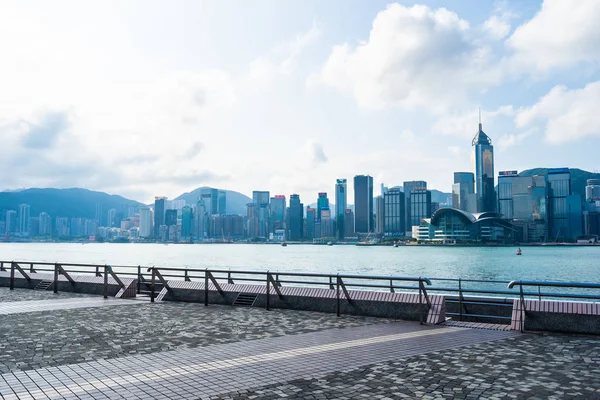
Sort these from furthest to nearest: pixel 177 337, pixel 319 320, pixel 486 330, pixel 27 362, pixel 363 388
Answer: pixel 319 320 < pixel 486 330 < pixel 177 337 < pixel 27 362 < pixel 363 388

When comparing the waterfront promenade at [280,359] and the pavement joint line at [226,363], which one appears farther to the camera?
the pavement joint line at [226,363]

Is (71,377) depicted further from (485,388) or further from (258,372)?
(485,388)

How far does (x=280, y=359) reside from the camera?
9875 millimetres

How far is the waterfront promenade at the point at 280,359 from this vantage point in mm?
7883

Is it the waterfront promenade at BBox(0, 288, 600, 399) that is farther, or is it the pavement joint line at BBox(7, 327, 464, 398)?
the pavement joint line at BBox(7, 327, 464, 398)

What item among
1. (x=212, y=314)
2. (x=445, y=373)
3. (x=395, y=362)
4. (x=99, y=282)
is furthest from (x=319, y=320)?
(x=99, y=282)

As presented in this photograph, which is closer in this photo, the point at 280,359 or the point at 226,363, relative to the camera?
the point at 226,363

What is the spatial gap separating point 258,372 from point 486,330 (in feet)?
22.6

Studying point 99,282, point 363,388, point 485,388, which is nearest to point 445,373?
point 485,388

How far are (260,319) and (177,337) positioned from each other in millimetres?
3336

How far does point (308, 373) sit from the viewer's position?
29.2 ft

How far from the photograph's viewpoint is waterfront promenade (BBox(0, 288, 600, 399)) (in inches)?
310

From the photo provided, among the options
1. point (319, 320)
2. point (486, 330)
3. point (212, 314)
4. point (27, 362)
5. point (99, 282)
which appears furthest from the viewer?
point (99, 282)

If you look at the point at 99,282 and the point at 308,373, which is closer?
the point at 308,373
